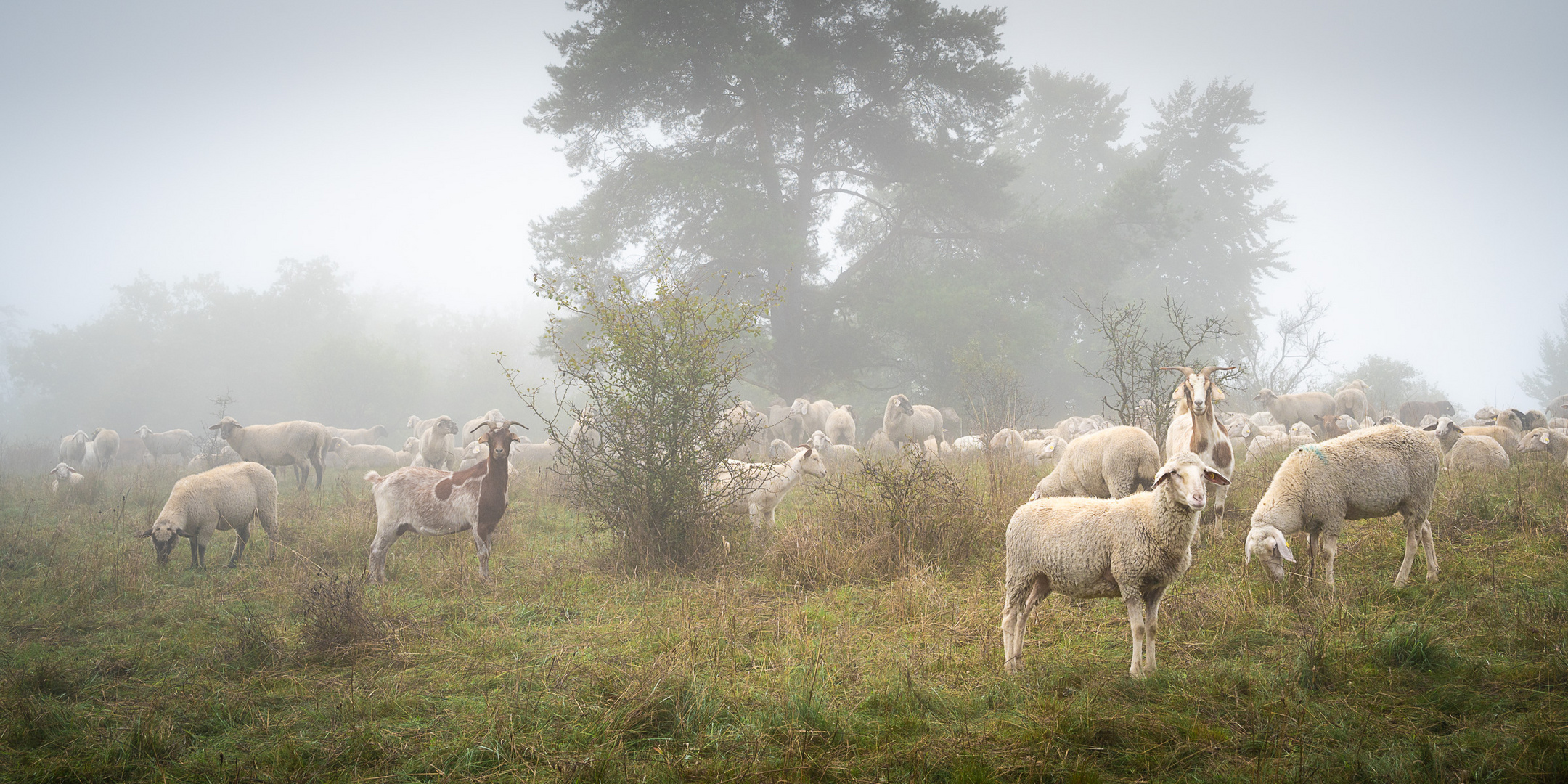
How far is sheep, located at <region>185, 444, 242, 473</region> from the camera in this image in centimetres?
2072

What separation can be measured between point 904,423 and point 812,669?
16.9 metres

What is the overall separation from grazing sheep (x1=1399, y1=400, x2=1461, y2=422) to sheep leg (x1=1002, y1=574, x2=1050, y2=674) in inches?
1020

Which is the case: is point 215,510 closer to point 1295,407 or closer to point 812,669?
point 812,669

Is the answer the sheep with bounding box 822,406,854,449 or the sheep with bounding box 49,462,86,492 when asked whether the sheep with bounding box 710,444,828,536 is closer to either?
the sheep with bounding box 822,406,854,449

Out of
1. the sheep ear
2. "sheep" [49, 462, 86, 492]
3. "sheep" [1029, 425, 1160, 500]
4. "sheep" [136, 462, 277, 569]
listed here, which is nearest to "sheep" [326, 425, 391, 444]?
"sheep" [49, 462, 86, 492]

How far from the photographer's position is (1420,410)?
23.7 meters

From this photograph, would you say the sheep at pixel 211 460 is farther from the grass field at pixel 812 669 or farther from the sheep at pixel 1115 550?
the sheep at pixel 1115 550

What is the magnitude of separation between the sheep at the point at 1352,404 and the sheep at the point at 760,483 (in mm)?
20061

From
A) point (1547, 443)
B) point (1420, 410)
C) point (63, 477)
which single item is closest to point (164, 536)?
point (63, 477)

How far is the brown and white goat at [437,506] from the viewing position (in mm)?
8711

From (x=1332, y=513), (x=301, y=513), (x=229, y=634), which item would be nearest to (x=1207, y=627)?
(x=1332, y=513)

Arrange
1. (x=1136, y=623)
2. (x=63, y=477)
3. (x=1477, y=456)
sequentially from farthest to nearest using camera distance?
(x=63, y=477) → (x=1477, y=456) → (x=1136, y=623)

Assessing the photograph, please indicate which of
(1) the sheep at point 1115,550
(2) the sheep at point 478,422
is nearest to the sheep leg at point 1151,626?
(1) the sheep at point 1115,550

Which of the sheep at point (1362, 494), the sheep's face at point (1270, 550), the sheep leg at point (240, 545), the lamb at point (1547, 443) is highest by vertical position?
the lamb at point (1547, 443)
